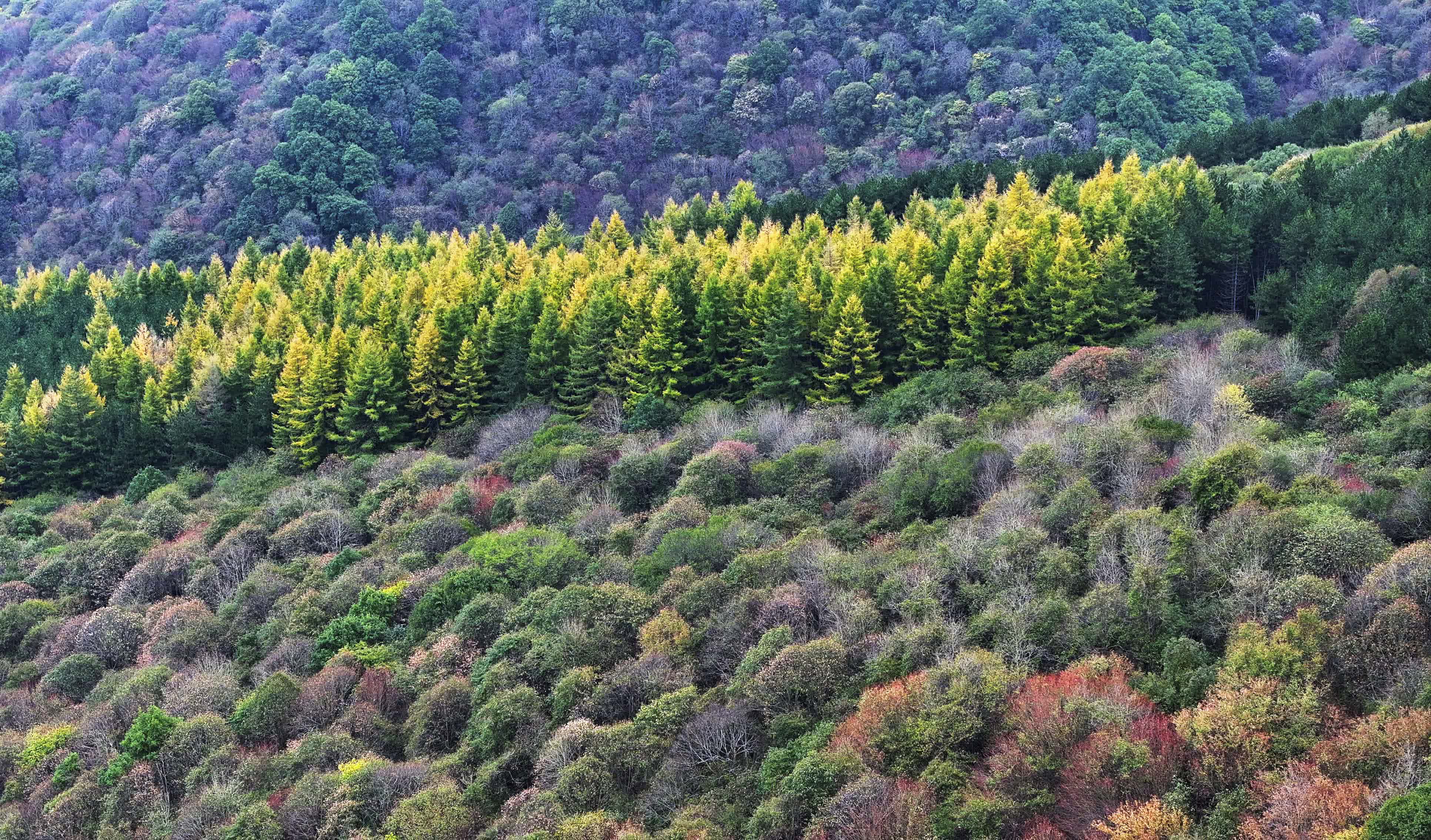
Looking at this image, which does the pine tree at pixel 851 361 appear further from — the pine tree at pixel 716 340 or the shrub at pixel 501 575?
the shrub at pixel 501 575

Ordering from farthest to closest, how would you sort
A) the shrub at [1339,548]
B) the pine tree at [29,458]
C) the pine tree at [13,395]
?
the pine tree at [13,395] → the pine tree at [29,458] → the shrub at [1339,548]

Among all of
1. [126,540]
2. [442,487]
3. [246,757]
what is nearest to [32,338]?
[126,540]

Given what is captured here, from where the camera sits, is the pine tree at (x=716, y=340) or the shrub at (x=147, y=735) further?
the pine tree at (x=716, y=340)

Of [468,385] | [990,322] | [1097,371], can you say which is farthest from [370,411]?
[1097,371]

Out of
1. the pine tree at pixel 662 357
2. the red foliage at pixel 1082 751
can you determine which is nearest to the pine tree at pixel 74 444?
the pine tree at pixel 662 357

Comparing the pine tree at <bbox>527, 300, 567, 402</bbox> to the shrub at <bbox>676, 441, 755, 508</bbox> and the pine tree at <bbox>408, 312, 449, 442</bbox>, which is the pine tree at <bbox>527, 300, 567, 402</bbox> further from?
the shrub at <bbox>676, 441, 755, 508</bbox>

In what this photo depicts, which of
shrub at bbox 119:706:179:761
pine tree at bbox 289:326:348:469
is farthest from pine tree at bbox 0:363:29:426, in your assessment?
shrub at bbox 119:706:179:761
